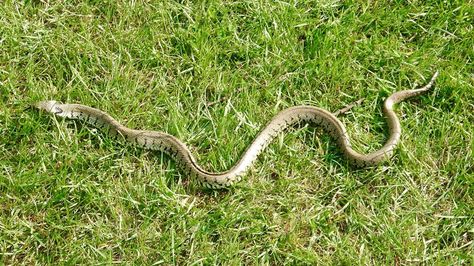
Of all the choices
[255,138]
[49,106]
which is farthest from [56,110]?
[255,138]

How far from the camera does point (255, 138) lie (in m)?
6.04

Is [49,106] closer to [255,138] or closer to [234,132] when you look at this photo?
[234,132]

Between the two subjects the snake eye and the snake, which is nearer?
the snake

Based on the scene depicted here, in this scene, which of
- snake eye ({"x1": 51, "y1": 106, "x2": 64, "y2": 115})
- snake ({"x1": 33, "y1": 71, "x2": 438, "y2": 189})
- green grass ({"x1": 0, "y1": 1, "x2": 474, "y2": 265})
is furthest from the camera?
snake eye ({"x1": 51, "y1": 106, "x2": 64, "y2": 115})

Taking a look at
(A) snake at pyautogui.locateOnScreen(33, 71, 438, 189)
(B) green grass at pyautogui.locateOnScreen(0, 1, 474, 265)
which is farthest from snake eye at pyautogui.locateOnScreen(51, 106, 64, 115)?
(B) green grass at pyautogui.locateOnScreen(0, 1, 474, 265)

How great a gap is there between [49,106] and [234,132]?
170 cm

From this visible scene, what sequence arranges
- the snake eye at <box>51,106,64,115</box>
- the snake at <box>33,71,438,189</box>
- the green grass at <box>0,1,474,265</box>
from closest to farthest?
the green grass at <box>0,1,474,265</box> < the snake at <box>33,71,438,189</box> < the snake eye at <box>51,106,64,115</box>

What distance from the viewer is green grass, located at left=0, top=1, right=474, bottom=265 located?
18.1 ft

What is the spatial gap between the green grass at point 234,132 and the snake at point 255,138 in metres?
0.09

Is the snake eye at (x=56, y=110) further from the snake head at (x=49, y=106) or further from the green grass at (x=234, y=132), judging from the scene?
the green grass at (x=234, y=132)

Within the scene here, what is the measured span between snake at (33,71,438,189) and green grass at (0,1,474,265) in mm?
87

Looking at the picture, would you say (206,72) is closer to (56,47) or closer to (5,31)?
(56,47)

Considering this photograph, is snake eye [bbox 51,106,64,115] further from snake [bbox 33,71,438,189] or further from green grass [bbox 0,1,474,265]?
green grass [bbox 0,1,474,265]

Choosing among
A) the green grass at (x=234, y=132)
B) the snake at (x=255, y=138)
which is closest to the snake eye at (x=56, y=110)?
the snake at (x=255, y=138)
